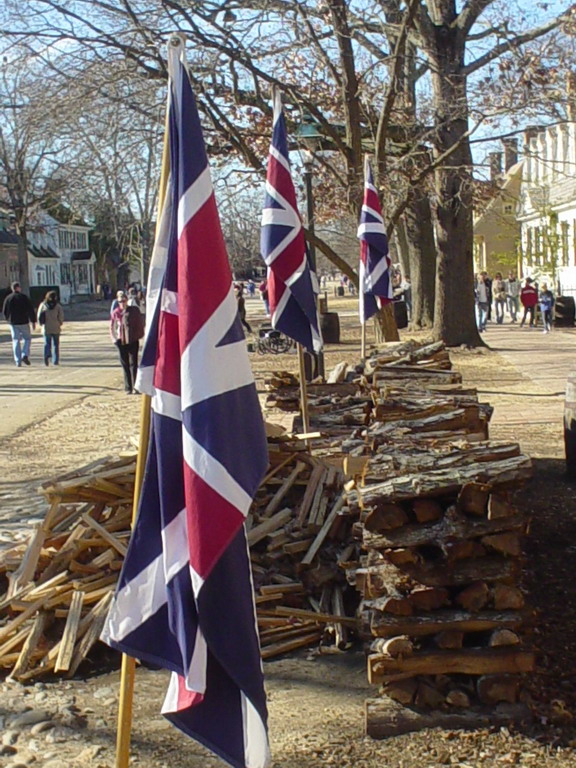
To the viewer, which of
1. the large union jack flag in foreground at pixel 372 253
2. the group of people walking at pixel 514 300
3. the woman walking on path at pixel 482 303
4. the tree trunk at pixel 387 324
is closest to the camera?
the large union jack flag in foreground at pixel 372 253

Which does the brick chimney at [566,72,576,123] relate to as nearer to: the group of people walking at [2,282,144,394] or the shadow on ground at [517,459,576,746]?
the group of people walking at [2,282,144,394]

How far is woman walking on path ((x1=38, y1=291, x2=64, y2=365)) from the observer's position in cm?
2378

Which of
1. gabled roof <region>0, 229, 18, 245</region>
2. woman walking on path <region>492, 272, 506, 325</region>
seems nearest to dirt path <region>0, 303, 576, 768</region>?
woman walking on path <region>492, 272, 506, 325</region>

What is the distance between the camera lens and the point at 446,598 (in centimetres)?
468

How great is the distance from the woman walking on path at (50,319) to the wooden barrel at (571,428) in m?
16.1

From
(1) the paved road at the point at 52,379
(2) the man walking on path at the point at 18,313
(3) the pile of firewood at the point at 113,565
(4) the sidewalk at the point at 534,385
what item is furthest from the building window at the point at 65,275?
(3) the pile of firewood at the point at 113,565

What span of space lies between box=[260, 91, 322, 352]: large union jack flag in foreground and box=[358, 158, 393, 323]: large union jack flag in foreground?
4.54m

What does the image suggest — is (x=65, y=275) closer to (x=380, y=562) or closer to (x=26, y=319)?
(x=26, y=319)

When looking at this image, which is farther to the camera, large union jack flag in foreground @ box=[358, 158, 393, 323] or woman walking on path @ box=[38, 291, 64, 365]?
woman walking on path @ box=[38, 291, 64, 365]

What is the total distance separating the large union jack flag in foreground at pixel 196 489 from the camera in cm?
332

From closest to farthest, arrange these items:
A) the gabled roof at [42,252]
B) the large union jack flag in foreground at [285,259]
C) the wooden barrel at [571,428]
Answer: the wooden barrel at [571,428] → the large union jack flag in foreground at [285,259] → the gabled roof at [42,252]

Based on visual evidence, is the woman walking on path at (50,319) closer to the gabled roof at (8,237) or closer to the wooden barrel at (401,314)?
the wooden barrel at (401,314)

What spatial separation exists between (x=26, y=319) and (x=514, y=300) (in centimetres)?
Answer: 2354

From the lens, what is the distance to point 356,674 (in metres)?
5.45
